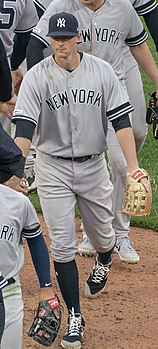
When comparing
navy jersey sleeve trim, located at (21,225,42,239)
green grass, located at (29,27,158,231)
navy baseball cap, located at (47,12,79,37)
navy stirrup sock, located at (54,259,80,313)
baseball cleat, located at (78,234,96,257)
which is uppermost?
navy baseball cap, located at (47,12,79,37)

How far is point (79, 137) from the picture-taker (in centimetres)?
595

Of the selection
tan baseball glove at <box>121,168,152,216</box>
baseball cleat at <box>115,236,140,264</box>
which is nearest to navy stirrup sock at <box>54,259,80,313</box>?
tan baseball glove at <box>121,168,152,216</box>

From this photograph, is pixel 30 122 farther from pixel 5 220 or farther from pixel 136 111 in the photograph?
pixel 136 111

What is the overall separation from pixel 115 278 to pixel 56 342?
3.85ft

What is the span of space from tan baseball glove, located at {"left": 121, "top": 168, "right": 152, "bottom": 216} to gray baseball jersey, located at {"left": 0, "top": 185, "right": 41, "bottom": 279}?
990mm

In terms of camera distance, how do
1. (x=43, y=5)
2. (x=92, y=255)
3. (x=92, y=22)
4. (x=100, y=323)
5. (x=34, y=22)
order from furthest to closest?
(x=43, y=5) → (x=34, y=22) → (x=92, y=255) → (x=92, y=22) → (x=100, y=323)

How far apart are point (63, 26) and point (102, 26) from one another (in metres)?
0.93

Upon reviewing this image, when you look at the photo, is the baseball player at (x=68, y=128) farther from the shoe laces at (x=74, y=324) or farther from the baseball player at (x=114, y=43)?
the baseball player at (x=114, y=43)

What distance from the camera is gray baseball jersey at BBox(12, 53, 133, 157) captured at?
19.2 ft

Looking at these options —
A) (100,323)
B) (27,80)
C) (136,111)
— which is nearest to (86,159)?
(27,80)

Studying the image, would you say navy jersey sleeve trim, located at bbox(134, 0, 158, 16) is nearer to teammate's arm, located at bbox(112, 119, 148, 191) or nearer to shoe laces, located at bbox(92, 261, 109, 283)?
teammate's arm, located at bbox(112, 119, 148, 191)

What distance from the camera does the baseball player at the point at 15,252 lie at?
4.69 metres

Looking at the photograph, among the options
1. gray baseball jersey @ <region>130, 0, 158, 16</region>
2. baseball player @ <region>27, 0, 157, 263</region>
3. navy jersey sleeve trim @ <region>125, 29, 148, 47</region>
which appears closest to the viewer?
baseball player @ <region>27, 0, 157, 263</region>

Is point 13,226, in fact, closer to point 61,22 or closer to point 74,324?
point 74,324
